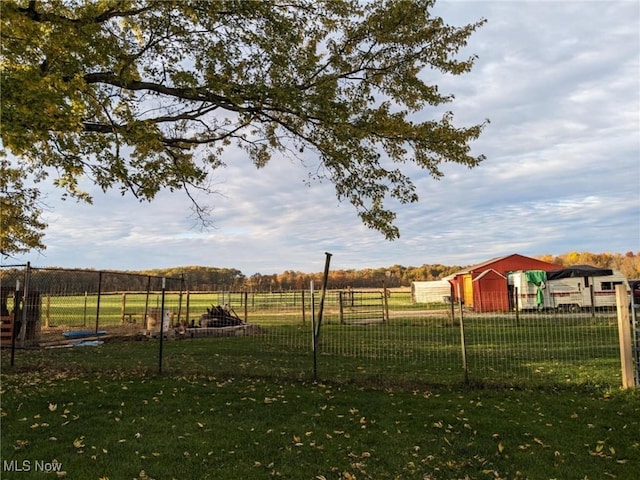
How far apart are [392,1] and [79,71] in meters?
5.85

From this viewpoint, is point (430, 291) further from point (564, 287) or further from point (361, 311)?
point (361, 311)

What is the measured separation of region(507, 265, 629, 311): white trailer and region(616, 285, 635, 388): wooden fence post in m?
19.4

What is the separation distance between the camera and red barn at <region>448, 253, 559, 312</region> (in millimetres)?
29141

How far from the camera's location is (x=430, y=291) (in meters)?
39.8

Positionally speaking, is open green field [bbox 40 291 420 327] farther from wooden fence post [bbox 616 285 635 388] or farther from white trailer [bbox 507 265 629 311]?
wooden fence post [bbox 616 285 635 388]

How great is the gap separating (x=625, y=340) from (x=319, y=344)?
25.4ft

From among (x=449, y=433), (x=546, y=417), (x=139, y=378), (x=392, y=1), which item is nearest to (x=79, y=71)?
(x=139, y=378)

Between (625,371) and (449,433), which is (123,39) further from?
(625,371)

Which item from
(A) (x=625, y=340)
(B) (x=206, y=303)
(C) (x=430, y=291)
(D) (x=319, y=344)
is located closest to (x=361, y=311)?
(B) (x=206, y=303)

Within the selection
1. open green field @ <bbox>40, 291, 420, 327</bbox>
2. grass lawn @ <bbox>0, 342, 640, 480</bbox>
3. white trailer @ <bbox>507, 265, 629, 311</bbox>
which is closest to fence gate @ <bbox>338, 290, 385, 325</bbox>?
open green field @ <bbox>40, 291, 420, 327</bbox>

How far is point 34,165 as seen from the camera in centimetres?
1202


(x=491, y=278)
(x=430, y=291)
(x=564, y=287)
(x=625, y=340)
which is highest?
(x=491, y=278)

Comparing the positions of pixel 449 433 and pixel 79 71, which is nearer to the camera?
pixel 449 433

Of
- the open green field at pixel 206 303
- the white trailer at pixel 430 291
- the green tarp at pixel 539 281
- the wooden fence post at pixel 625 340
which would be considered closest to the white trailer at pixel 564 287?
the green tarp at pixel 539 281
